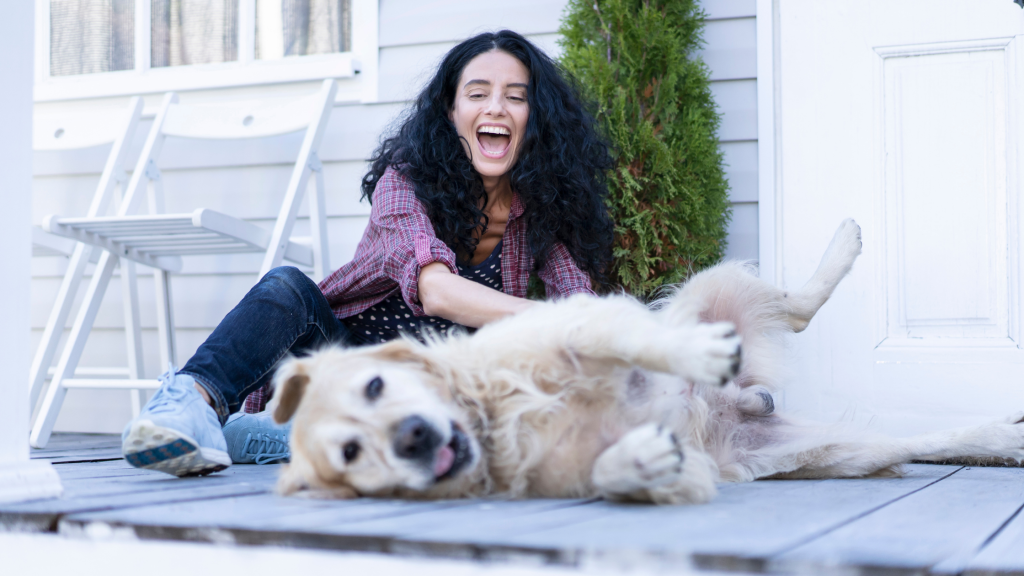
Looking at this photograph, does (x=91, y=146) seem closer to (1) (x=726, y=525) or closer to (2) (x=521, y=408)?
(2) (x=521, y=408)

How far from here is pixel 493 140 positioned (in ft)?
9.07

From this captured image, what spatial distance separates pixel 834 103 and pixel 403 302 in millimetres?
1847

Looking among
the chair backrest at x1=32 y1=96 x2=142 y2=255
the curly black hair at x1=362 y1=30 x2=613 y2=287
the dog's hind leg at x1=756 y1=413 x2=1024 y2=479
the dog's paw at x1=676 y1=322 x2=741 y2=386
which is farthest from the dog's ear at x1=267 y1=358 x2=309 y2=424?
the chair backrest at x1=32 y1=96 x2=142 y2=255

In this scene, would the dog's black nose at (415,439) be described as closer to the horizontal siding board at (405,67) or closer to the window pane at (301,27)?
the horizontal siding board at (405,67)

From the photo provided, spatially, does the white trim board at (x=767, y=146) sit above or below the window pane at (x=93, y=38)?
below

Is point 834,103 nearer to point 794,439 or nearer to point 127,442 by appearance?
point 794,439

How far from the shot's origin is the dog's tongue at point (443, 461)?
58.9 inches

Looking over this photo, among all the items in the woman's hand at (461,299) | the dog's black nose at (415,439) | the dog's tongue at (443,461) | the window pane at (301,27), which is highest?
the window pane at (301,27)

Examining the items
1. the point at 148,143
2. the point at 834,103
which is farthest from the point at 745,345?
the point at 148,143

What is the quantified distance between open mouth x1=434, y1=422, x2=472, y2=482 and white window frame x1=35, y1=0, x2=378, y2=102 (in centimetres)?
253

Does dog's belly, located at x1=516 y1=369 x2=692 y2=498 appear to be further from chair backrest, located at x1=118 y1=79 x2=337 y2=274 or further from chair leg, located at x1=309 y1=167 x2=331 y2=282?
chair leg, located at x1=309 y1=167 x2=331 y2=282

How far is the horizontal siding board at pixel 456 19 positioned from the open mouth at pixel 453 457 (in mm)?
2402

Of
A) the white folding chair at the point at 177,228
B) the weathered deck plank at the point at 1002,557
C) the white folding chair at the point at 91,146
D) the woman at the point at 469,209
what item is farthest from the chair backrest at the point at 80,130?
the weathered deck plank at the point at 1002,557

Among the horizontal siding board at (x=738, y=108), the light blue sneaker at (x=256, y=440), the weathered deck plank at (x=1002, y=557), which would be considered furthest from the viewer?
the horizontal siding board at (x=738, y=108)
